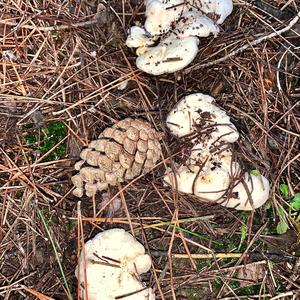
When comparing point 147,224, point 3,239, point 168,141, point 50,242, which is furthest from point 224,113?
point 3,239

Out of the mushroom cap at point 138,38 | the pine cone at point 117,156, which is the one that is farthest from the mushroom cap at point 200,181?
the mushroom cap at point 138,38

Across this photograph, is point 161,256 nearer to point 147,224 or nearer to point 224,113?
point 147,224

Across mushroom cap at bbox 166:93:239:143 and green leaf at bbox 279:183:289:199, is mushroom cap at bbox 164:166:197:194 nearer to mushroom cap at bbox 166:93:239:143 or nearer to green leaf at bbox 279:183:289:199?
mushroom cap at bbox 166:93:239:143

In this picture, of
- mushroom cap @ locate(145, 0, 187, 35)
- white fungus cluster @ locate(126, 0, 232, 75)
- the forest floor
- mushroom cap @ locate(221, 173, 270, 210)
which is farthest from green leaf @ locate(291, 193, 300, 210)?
mushroom cap @ locate(145, 0, 187, 35)

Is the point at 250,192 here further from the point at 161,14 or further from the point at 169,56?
the point at 161,14

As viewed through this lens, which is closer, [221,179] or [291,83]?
[221,179]

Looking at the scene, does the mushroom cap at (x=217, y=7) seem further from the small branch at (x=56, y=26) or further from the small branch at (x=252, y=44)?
the small branch at (x=56, y=26)
